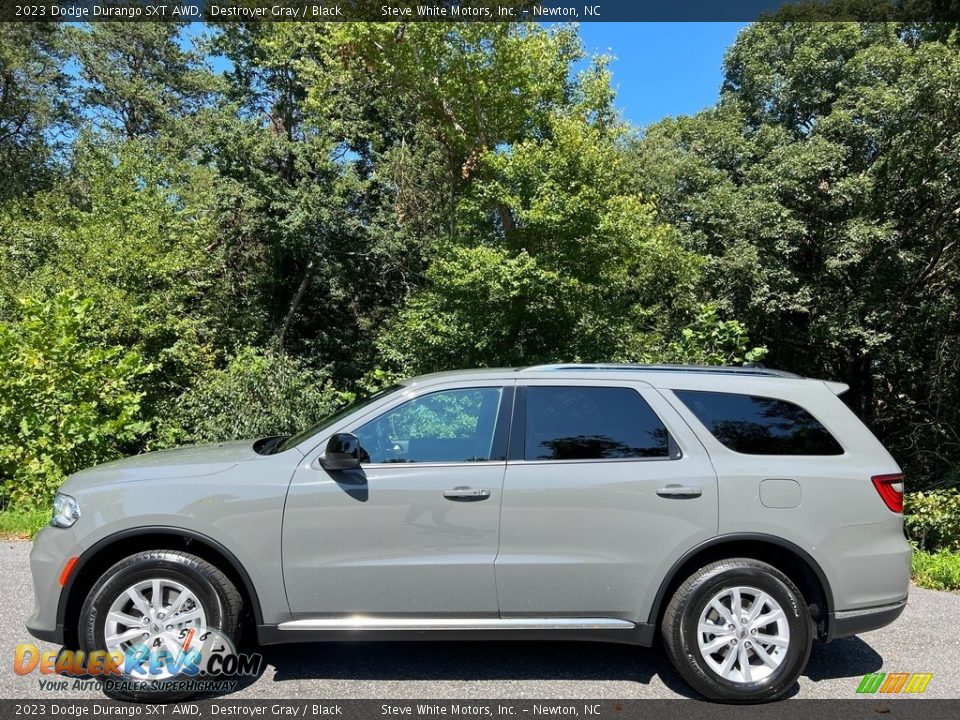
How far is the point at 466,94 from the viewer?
55.5 ft

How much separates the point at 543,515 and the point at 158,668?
7.06 feet

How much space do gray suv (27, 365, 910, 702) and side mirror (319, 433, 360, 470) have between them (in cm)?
1

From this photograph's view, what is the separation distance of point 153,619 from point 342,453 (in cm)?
132

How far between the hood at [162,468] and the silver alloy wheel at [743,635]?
105 inches

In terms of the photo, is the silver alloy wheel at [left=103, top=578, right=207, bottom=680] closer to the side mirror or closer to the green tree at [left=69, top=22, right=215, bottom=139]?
the side mirror

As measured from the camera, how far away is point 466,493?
395cm

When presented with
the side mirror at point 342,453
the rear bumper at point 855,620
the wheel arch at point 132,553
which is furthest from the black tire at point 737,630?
the wheel arch at point 132,553

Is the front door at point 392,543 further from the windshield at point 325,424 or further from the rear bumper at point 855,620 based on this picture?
the rear bumper at point 855,620

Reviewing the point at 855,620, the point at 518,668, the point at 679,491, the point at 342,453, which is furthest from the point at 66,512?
the point at 855,620

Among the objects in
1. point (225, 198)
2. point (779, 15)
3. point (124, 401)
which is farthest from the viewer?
point (779, 15)

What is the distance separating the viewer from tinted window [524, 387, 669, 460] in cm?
411

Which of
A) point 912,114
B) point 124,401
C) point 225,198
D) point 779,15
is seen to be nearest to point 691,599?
point 124,401

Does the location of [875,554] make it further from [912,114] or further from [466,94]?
[466,94]

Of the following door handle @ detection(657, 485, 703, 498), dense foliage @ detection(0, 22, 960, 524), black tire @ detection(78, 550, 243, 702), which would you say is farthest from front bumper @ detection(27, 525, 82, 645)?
dense foliage @ detection(0, 22, 960, 524)
